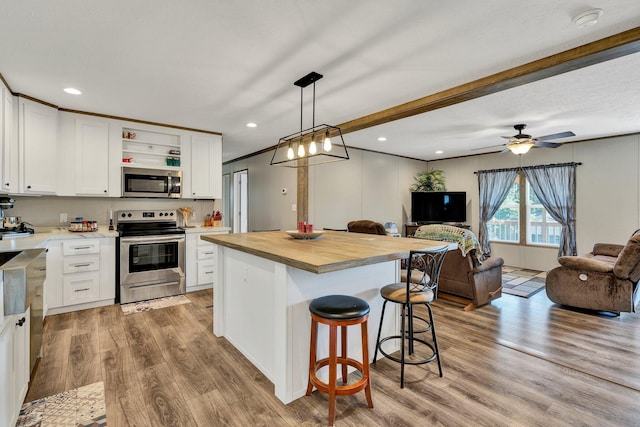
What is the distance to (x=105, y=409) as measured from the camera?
1.91m

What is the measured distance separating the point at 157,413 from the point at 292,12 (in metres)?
2.61

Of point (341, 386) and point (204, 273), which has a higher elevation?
point (204, 273)

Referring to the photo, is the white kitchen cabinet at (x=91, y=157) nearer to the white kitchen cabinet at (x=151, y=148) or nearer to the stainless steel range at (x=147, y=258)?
the white kitchen cabinet at (x=151, y=148)

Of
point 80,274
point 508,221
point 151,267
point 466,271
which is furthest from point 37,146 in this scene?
point 508,221

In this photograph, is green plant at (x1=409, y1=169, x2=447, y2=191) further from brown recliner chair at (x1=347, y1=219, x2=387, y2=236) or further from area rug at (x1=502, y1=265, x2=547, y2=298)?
brown recliner chair at (x1=347, y1=219, x2=387, y2=236)

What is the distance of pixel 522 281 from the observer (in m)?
5.25

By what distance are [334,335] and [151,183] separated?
3.74 meters

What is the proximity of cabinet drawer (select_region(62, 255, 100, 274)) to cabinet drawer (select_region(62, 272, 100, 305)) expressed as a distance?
64 mm

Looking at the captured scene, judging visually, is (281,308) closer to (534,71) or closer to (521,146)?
(534,71)

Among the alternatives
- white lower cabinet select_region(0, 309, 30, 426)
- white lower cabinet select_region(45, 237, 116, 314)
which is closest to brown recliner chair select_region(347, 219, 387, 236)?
white lower cabinet select_region(45, 237, 116, 314)

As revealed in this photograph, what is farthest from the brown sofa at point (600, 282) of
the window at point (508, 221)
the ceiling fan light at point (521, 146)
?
the window at point (508, 221)

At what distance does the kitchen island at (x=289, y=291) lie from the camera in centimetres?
195

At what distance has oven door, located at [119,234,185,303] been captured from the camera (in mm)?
3879

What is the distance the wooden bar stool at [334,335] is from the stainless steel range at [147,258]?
2.93 m
